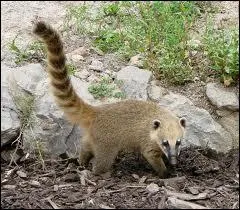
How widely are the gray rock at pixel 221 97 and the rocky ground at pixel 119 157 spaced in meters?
0.01

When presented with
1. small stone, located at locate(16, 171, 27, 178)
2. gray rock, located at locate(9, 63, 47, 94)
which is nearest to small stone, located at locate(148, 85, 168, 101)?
gray rock, located at locate(9, 63, 47, 94)

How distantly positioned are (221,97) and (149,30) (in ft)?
4.10

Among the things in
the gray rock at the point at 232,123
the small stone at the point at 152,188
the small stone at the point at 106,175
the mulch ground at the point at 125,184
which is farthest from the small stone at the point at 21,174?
the gray rock at the point at 232,123

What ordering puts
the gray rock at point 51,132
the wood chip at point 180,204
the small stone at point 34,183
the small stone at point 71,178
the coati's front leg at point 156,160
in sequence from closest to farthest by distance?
1. the wood chip at point 180,204
2. the small stone at point 34,183
3. the small stone at point 71,178
4. the coati's front leg at point 156,160
5. the gray rock at point 51,132

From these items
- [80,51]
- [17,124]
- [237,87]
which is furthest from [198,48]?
[17,124]

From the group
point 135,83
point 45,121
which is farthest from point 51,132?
point 135,83

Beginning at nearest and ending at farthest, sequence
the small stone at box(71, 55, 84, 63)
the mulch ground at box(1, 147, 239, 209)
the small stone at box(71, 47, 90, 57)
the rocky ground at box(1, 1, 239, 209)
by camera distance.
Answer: the mulch ground at box(1, 147, 239, 209) → the rocky ground at box(1, 1, 239, 209) → the small stone at box(71, 55, 84, 63) → the small stone at box(71, 47, 90, 57)

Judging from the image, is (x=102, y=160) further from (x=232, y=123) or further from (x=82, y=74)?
(x=232, y=123)

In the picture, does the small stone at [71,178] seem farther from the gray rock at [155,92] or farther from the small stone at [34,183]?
the gray rock at [155,92]

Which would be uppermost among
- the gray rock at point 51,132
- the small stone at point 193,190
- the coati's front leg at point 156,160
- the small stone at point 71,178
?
the gray rock at point 51,132

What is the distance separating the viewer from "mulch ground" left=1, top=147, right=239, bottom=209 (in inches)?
206

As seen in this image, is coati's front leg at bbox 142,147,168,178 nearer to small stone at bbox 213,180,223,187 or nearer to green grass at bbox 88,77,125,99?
small stone at bbox 213,180,223,187

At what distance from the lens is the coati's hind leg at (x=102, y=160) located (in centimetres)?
594

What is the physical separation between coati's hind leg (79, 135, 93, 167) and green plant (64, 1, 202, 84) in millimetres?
1228
